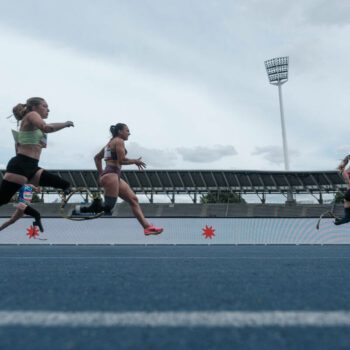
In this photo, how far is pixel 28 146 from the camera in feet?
14.6

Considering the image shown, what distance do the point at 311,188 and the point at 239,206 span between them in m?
11.4

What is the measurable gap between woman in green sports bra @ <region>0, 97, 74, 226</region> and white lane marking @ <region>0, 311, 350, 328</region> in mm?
3268

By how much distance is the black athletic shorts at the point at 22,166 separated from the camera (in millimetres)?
4352

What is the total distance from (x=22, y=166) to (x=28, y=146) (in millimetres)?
255

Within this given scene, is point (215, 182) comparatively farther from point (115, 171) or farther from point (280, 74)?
point (115, 171)

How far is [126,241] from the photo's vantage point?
11500mm

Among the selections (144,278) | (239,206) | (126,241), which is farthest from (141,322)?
(239,206)

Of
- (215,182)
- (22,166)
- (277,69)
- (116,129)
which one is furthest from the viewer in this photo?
(277,69)

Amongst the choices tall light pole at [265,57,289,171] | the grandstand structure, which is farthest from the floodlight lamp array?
the grandstand structure

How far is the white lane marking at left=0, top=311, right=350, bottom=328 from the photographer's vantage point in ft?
3.63

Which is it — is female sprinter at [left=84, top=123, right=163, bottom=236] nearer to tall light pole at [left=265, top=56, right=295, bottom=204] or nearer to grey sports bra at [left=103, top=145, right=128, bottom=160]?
grey sports bra at [left=103, top=145, right=128, bottom=160]

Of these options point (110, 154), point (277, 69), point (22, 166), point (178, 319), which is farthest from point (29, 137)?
point (277, 69)

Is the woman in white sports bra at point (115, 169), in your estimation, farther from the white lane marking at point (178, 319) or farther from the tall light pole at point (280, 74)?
the tall light pole at point (280, 74)

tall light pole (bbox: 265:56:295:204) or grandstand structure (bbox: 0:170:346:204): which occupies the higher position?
tall light pole (bbox: 265:56:295:204)
